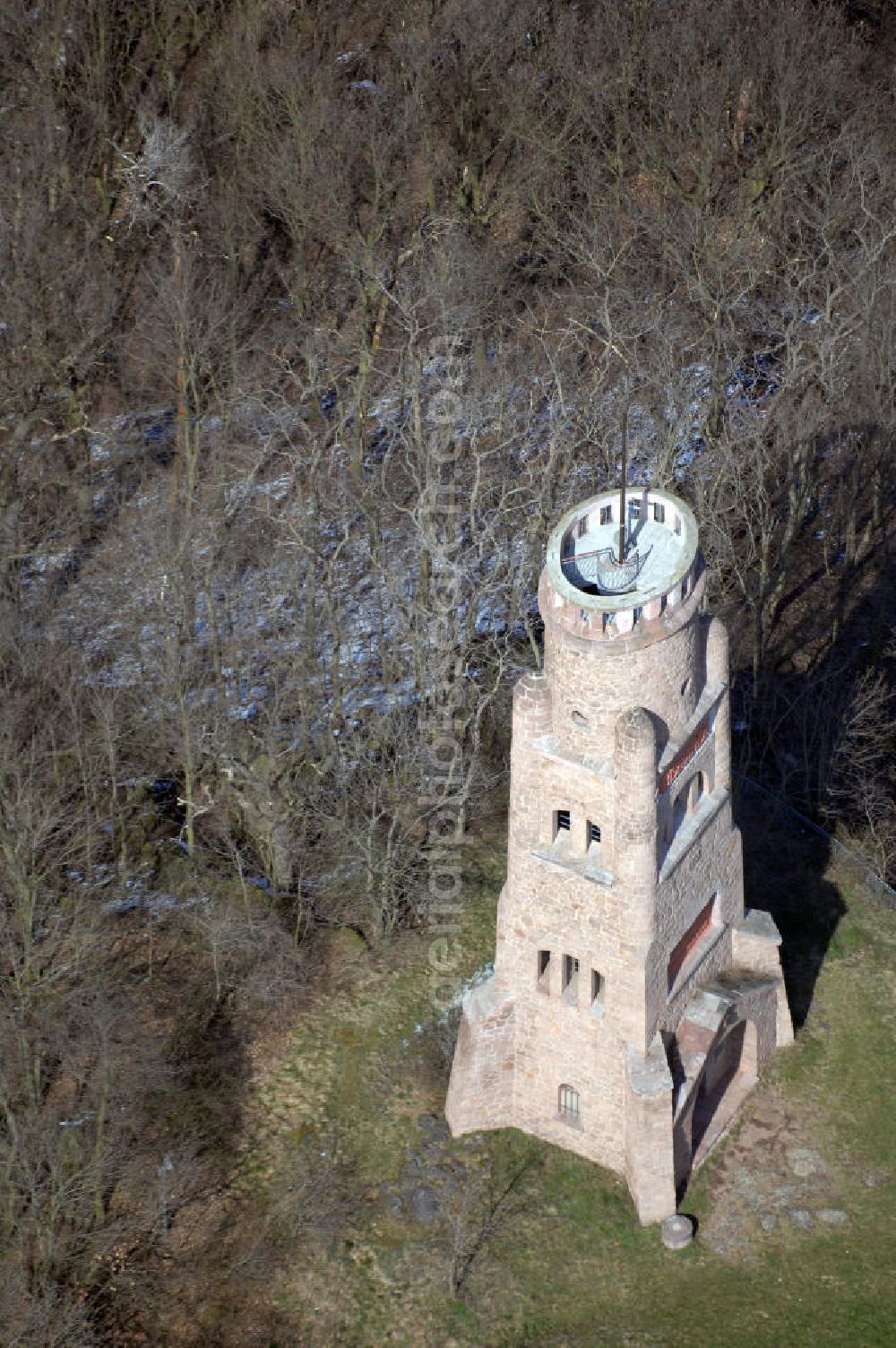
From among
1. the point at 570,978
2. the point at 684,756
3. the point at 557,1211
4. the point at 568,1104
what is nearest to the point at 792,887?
the point at 568,1104

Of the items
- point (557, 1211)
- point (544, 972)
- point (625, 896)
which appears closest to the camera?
point (625, 896)

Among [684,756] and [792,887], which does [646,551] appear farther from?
[792,887]

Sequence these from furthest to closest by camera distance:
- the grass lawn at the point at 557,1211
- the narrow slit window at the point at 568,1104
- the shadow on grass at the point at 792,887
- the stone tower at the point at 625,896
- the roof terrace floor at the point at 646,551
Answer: the shadow on grass at the point at 792,887
the narrow slit window at the point at 568,1104
the grass lawn at the point at 557,1211
the stone tower at the point at 625,896
the roof terrace floor at the point at 646,551

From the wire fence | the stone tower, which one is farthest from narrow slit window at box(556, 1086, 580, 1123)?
the wire fence

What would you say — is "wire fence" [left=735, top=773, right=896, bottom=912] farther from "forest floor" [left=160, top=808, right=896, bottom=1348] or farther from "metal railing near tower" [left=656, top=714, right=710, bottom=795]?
"metal railing near tower" [left=656, top=714, right=710, bottom=795]

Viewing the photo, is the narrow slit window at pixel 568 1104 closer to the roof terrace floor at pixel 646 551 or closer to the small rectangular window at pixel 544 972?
the small rectangular window at pixel 544 972

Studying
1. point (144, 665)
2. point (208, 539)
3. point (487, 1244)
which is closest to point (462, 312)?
point (208, 539)

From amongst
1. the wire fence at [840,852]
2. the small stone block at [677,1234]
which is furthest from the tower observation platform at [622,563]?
the wire fence at [840,852]
